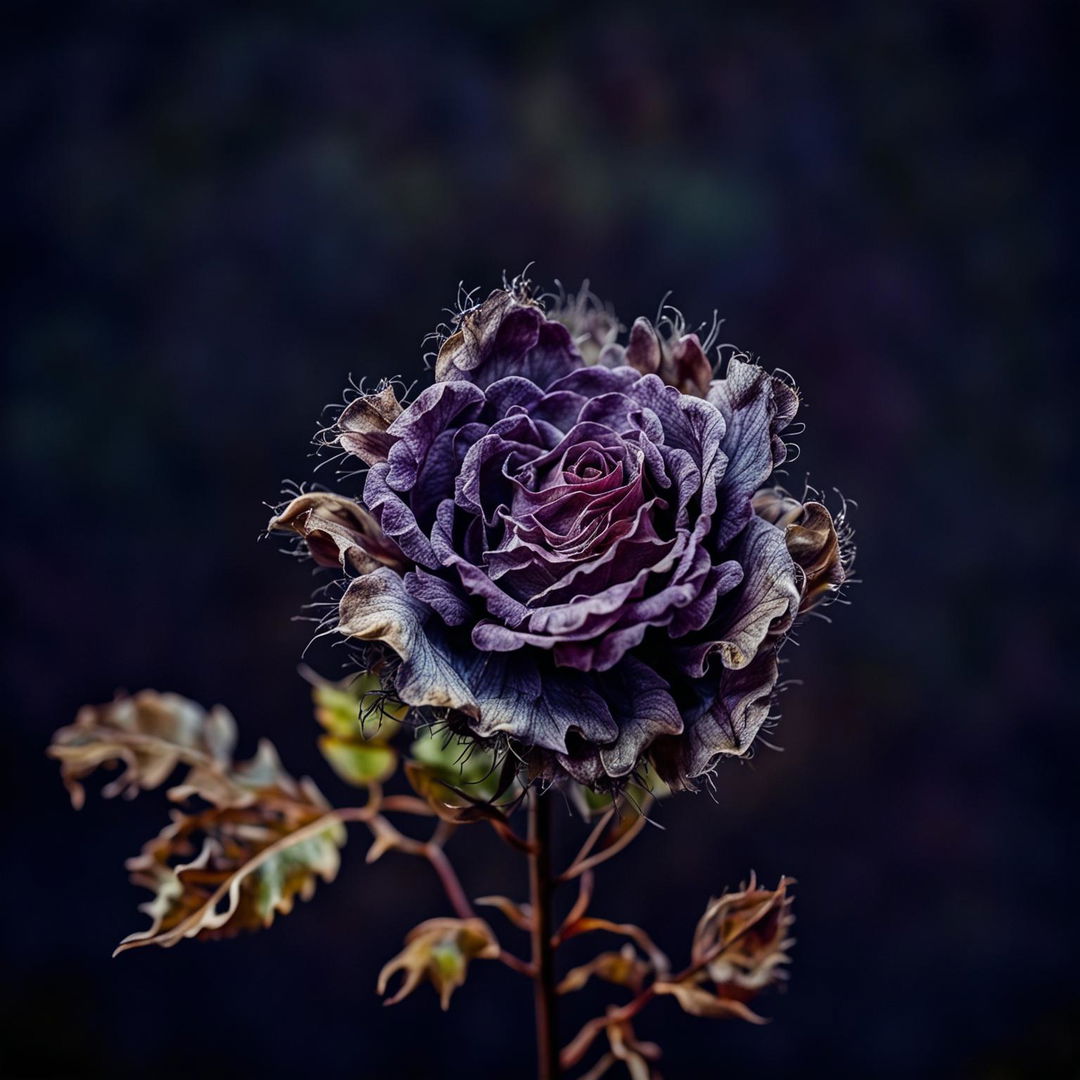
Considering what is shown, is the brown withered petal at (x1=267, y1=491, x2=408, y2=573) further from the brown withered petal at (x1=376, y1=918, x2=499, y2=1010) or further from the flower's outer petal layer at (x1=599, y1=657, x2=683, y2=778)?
the brown withered petal at (x1=376, y1=918, x2=499, y2=1010)

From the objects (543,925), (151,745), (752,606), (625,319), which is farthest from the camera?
(625,319)

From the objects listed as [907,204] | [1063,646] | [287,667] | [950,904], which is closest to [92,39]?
[287,667]

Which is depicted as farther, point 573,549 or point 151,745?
point 151,745

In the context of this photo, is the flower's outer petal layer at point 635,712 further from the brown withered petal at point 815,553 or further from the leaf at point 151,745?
the leaf at point 151,745

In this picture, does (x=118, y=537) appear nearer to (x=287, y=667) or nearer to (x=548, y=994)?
(x=287, y=667)

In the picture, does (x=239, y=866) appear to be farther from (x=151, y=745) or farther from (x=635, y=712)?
(x=635, y=712)

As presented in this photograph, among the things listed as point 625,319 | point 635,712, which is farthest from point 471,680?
point 625,319
